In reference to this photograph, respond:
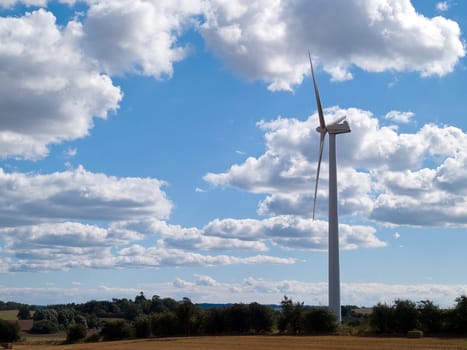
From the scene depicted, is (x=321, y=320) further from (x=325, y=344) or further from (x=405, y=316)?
(x=325, y=344)

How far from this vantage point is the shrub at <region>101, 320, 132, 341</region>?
345 ft

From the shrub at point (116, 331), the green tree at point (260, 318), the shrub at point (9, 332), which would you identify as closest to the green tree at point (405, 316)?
the green tree at point (260, 318)

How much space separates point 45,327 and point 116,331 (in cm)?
5017

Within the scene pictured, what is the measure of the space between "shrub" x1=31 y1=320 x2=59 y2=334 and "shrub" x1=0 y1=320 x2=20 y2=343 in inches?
1517

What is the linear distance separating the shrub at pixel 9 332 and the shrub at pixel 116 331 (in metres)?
15.1

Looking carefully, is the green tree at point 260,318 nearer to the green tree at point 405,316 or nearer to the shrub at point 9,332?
the green tree at point 405,316

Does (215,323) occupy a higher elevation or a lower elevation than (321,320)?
lower

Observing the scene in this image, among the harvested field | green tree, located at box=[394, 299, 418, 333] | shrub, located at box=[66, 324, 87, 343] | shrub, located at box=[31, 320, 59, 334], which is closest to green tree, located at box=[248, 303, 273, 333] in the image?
the harvested field

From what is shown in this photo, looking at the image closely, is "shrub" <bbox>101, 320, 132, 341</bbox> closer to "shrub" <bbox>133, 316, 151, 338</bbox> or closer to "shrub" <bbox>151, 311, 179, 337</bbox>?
"shrub" <bbox>133, 316, 151, 338</bbox>

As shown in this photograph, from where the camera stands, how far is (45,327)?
5842 inches

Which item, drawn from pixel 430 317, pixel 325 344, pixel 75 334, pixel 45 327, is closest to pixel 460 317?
pixel 430 317

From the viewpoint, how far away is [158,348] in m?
72.8

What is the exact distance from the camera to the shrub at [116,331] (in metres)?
105

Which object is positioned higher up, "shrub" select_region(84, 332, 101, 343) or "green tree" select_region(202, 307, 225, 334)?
"green tree" select_region(202, 307, 225, 334)
